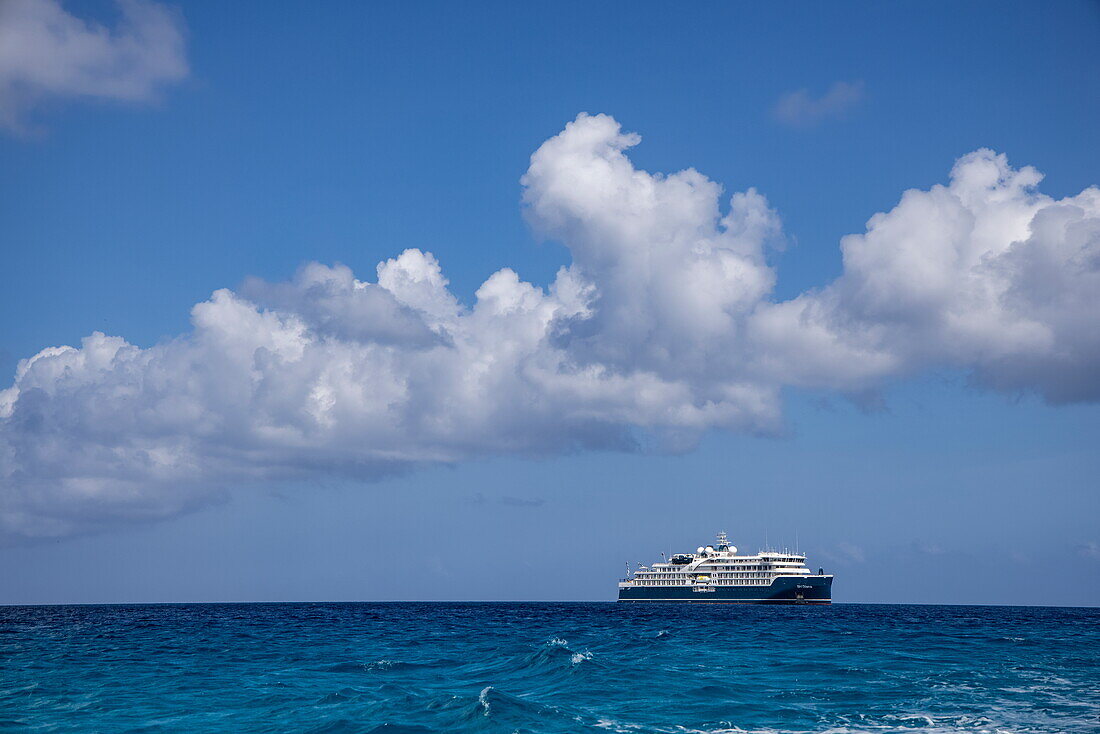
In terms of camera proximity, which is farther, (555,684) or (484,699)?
(555,684)

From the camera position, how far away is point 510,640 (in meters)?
83.9

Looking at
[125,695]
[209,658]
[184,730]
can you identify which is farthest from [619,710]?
[209,658]

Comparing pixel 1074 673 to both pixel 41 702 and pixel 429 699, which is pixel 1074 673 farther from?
pixel 41 702

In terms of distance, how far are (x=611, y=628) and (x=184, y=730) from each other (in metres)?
70.6

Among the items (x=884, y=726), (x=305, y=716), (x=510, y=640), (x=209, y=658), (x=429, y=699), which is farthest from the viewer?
(x=510, y=640)

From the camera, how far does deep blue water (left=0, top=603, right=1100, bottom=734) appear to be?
41219 millimetres

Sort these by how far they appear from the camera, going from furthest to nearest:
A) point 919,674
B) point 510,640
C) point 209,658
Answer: point 510,640 → point 209,658 → point 919,674

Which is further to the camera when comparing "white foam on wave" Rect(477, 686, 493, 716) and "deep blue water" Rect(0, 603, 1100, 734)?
"white foam on wave" Rect(477, 686, 493, 716)

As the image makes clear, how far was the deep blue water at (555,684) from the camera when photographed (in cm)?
4122

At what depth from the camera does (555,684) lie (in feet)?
170

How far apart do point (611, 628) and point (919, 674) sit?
53.4m

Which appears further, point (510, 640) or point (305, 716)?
point (510, 640)

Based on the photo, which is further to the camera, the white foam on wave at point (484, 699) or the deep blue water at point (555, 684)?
the white foam on wave at point (484, 699)

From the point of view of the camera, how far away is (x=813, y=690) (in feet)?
161
